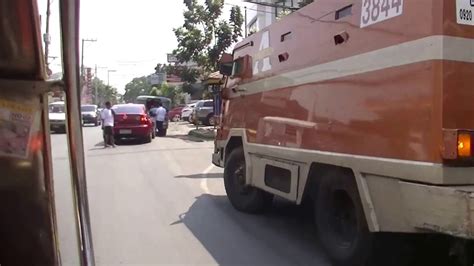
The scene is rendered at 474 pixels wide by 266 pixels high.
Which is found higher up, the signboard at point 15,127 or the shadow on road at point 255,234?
the signboard at point 15,127

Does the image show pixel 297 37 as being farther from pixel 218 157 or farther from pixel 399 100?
pixel 218 157

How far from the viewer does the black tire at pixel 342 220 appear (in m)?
4.82

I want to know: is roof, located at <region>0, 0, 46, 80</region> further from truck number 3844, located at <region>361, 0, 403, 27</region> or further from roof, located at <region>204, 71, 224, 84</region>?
roof, located at <region>204, 71, 224, 84</region>

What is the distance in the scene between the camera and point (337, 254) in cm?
526

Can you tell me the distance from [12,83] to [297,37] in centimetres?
449

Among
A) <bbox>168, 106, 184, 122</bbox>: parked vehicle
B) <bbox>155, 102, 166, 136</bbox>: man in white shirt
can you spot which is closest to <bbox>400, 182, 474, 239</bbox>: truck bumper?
<bbox>155, 102, 166, 136</bbox>: man in white shirt

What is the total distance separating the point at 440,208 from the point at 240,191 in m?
4.49

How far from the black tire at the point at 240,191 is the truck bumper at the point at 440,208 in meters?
3.71

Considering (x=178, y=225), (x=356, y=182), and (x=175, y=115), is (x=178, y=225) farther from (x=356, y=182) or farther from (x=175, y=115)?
(x=175, y=115)

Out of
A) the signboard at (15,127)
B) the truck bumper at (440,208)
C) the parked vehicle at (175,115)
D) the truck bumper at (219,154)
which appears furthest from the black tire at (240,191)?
the parked vehicle at (175,115)

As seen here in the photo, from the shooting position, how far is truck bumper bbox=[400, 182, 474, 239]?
A: 367 centimetres

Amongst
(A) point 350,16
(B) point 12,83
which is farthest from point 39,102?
(A) point 350,16

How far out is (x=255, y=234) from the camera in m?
6.70

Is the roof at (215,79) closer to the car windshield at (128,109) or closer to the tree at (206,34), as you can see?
the car windshield at (128,109)
